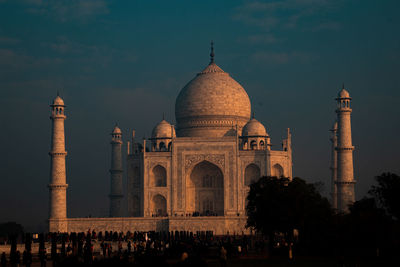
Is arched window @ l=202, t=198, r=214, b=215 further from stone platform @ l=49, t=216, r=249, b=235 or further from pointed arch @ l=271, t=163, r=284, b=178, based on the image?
stone platform @ l=49, t=216, r=249, b=235

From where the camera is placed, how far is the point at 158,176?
1965 inches

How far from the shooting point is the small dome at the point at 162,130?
51.0 metres

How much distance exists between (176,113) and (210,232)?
12130 mm

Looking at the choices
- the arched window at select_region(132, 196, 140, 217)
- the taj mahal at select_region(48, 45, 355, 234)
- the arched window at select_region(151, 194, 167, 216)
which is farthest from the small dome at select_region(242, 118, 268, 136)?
the arched window at select_region(132, 196, 140, 217)

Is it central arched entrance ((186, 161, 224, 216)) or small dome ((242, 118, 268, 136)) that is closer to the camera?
small dome ((242, 118, 268, 136))

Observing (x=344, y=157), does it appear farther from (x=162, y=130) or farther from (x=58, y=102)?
(x=58, y=102)

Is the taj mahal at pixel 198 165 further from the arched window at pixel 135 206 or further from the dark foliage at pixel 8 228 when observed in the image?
the dark foliage at pixel 8 228

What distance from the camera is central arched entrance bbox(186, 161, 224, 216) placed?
4984 centimetres

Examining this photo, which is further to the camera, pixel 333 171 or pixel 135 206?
pixel 333 171

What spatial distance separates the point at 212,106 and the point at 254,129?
4.02 meters

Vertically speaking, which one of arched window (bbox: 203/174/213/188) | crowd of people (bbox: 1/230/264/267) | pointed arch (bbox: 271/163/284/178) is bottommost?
crowd of people (bbox: 1/230/264/267)

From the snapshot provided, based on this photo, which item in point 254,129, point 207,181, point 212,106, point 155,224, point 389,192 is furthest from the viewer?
point 212,106

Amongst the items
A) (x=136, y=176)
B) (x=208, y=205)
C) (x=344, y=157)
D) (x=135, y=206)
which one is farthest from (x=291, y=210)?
(x=136, y=176)

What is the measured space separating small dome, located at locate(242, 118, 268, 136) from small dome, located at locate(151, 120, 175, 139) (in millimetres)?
4666
